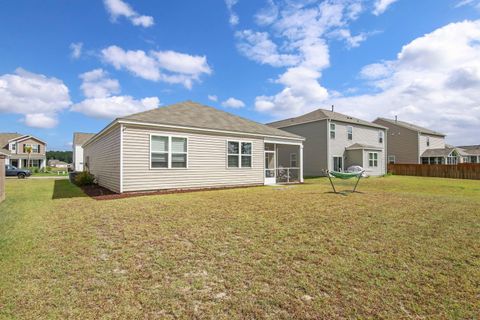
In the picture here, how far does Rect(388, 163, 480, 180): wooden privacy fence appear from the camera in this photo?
2288 centimetres

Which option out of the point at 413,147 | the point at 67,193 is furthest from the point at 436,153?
the point at 67,193

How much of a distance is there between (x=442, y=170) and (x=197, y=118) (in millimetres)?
25109

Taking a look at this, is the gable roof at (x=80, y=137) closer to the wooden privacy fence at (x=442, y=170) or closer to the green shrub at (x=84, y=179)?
the green shrub at (x=84, y=179)

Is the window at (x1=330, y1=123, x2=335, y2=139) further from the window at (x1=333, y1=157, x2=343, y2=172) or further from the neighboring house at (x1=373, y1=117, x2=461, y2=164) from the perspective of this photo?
the neighboring house at (x1=373, y1=117, x2=461, y2=164)

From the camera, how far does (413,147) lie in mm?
32531

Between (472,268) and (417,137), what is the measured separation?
3484 centimetres

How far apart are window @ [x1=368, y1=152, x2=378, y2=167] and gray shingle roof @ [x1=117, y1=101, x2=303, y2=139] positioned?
A: 12979 mm

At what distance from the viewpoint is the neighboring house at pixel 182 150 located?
34.8ft

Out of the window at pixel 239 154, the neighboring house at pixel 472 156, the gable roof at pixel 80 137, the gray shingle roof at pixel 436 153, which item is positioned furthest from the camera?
the neighboring house at pixel 472 156

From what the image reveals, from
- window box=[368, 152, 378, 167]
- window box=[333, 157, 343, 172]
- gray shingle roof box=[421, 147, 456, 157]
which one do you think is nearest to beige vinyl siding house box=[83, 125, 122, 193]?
window box=[333, 157, 343, 172]

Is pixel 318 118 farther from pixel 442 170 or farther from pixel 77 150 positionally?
pixel 77 150

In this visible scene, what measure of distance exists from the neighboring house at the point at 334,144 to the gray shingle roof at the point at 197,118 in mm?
8513

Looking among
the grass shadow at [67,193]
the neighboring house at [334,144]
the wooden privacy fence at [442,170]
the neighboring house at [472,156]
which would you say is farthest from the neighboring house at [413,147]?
the grass shadow at [67,193]

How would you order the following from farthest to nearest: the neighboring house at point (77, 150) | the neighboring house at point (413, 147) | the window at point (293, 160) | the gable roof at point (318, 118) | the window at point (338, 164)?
the neighboring house at point (77, 150) < the neighboring house at point (413, 147) < the gable roof at point (318, 118) < the window at point (338, 164) < the window at point (293, 160)
